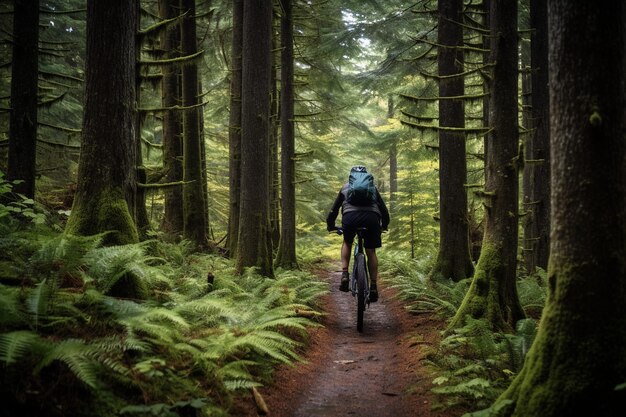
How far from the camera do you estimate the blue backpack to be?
8.06m

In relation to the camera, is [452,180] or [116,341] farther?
[452,180]

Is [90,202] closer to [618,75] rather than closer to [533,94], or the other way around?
[618,75]

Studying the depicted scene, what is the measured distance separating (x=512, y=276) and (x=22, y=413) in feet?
21.5

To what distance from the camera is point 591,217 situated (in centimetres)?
335

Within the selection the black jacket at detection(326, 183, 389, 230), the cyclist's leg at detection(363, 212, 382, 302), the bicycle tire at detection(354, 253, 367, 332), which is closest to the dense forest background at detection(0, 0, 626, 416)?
the bicycle tire at detection(354, 253, 367, 332)

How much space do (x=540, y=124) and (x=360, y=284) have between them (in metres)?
7.32

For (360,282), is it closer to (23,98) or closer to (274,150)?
(23,98)

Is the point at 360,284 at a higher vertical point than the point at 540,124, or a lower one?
lower

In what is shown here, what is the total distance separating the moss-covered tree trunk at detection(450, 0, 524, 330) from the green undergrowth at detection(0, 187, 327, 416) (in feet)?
10.1

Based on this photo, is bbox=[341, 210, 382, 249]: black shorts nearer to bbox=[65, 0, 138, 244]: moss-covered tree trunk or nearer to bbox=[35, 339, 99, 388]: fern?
bbox=[65, 0, 138, 244]: moss-covered tree trunk

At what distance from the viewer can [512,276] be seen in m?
6.88

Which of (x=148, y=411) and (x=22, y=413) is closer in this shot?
(x=22, y=413)

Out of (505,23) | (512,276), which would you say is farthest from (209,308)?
(505,23)

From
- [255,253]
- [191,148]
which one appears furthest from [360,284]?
[191,148]
